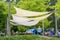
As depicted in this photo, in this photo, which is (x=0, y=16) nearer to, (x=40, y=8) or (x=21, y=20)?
(x=40, y=8)

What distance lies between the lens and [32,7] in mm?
25219

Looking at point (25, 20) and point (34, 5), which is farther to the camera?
point (34, 5)

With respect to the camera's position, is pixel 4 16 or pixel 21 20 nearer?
pixel 21 20

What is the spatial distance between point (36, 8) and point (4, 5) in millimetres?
3506

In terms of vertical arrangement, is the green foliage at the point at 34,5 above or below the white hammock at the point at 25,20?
above

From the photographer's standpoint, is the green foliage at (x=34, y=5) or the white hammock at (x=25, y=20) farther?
the green foliage at (x=34, y=5)

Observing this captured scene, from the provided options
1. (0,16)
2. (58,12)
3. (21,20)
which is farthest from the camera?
(0,16)

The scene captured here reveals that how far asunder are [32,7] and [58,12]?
6279 mm

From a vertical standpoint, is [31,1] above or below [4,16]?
above

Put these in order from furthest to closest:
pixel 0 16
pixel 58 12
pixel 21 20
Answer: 1. pixel 0 16
2. pixel 58 12
3. pixel 21 20

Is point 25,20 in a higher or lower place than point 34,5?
lower

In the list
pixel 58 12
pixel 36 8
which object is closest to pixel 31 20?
pixel 58 12

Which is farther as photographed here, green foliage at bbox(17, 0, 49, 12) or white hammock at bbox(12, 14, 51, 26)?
green foliage at bbox(17, 0, 49, 12)

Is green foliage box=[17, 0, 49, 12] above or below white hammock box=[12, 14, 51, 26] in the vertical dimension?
above
